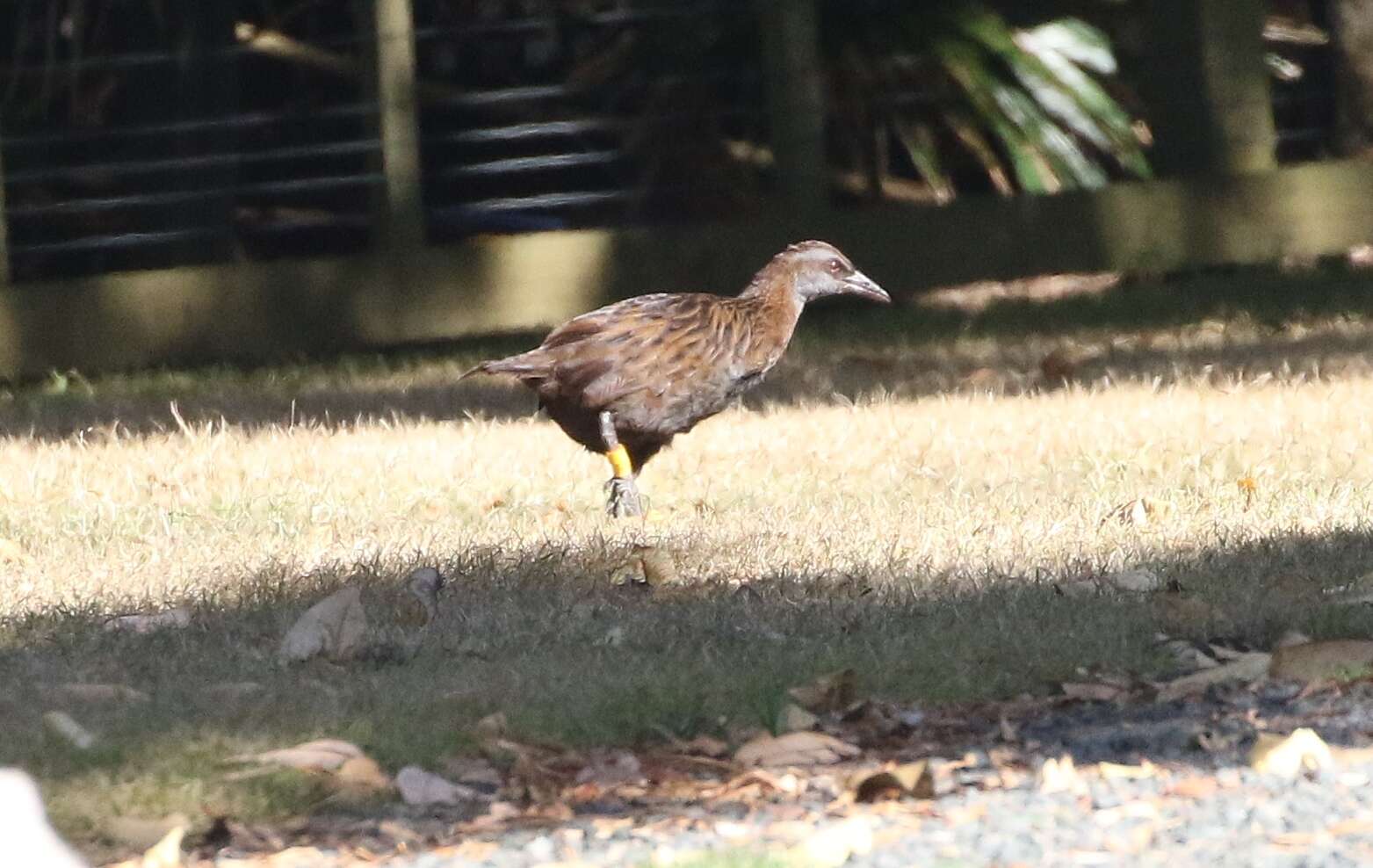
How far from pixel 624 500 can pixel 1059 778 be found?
9.71 feet

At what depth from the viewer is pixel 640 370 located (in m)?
7.00

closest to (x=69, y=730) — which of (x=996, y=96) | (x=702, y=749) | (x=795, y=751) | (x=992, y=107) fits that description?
(x=702, y=749)

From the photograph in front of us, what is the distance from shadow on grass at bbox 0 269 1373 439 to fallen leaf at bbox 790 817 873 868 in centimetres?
542

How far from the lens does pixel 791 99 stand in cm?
1148

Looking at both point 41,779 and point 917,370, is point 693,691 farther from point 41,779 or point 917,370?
point 917,370

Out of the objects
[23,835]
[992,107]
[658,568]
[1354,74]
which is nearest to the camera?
[23,835]

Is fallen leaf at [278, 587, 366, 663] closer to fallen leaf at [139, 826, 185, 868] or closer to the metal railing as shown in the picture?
fallen leaf at [139, 826, 185, 868]

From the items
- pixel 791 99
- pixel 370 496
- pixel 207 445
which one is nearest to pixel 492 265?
pixel 791 99

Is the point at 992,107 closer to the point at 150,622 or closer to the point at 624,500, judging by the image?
the point at 624,500

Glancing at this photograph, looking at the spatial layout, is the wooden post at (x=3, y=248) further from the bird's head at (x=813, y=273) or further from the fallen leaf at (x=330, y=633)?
the fallen leaf at (x=330, y=633)

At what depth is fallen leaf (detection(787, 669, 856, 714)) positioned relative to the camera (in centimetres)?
475

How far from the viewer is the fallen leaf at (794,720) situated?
4613mm

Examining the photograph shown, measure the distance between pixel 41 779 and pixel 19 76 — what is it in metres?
8.66

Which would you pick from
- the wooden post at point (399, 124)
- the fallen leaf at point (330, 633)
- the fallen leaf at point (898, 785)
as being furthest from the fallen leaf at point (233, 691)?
the wooden post at point (399, 124)
